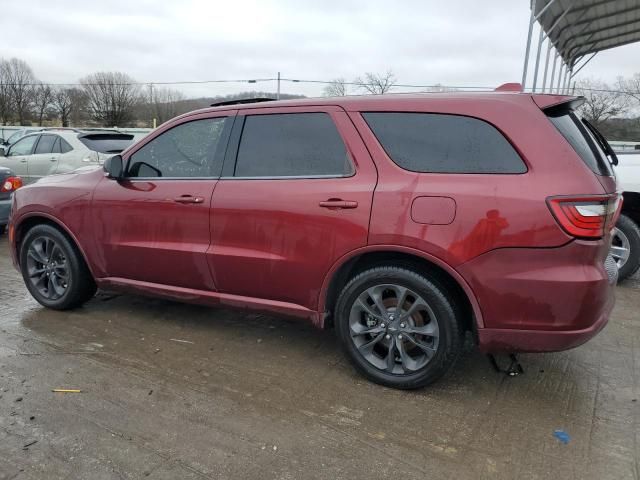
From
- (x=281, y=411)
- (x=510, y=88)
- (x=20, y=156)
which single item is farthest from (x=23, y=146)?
(x=510, y=88)

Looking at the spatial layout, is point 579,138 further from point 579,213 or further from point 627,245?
point 627,245

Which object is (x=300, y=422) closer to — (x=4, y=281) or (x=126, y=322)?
(x=126, y=322)

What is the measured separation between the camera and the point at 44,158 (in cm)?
957

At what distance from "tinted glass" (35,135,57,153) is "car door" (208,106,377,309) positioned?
7.64 metres

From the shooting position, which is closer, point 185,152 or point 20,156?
point 185,152

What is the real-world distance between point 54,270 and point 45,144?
6485 mm

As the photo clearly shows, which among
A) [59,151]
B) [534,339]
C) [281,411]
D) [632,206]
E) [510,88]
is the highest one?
[510,88]

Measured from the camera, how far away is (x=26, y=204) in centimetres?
435

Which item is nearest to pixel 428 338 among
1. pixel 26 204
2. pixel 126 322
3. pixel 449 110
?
pixel 449 110

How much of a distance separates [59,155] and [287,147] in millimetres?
7740

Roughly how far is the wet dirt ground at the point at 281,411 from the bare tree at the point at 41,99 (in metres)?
58.3

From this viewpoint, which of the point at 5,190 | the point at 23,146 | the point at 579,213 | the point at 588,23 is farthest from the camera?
the point at 588,23

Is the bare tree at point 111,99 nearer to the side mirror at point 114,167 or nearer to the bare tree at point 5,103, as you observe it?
the bare tree at point 5,103

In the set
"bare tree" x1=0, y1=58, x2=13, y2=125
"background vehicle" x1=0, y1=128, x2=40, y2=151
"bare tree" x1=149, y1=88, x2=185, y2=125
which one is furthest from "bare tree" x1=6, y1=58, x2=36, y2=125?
"background vehicle" x1=0, y1=128, x2=40, y2=151
